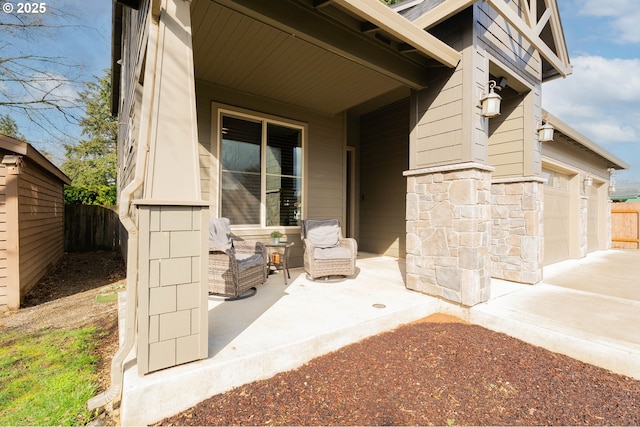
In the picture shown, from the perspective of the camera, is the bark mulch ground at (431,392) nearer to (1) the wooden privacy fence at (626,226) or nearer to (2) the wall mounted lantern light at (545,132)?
(2) the wall mounted lantern light at (545,132)

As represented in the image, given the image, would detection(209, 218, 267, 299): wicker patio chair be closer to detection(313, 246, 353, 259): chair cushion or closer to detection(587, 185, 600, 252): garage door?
detection(313, 246, 353, 259): chair cushion

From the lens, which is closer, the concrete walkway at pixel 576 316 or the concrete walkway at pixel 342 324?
the concrete walkway at pixel 342 324

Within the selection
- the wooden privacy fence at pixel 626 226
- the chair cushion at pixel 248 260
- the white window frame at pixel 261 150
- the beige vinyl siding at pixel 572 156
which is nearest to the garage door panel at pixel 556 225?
the beige vinyl siding at pixel 572 156

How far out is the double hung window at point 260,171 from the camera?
4.75 metres

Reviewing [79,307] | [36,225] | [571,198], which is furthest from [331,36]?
[571,198]

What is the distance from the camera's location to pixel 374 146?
727cm

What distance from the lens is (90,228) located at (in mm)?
8742

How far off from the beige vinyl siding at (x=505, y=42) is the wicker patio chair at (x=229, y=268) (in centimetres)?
394

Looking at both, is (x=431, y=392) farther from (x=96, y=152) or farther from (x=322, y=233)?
(x=96, y=152)

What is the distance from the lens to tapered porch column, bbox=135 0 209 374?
73.1 inches

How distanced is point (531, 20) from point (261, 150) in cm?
425

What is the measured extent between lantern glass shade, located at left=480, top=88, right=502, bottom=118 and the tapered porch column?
3.14m

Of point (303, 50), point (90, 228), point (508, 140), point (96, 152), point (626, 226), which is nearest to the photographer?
point (303, 50)

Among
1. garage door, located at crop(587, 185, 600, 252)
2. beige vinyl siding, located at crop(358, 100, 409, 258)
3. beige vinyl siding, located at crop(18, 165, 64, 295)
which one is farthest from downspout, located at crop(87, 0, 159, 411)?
garage door, located at crop(587, 185, 600, 252)
